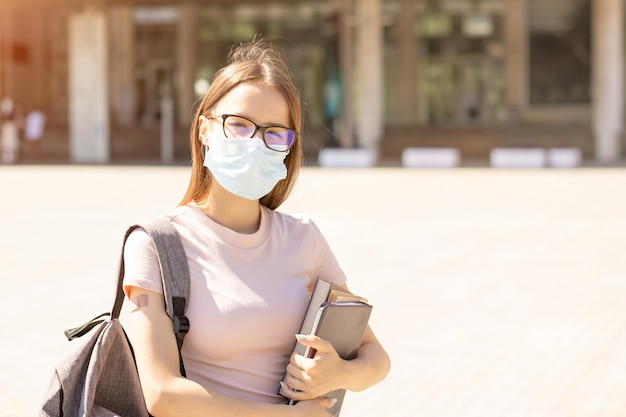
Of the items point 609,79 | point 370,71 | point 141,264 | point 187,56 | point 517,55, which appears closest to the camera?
point 141,264

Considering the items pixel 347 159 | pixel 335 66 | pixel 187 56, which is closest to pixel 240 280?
pixel 347 159

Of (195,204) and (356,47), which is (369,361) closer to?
(195,204)

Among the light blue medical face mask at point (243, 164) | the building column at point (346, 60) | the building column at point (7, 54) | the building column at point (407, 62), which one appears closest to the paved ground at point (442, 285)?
the light blue medical face mask at point (243, 164)

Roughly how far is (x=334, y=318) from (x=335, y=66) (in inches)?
1417

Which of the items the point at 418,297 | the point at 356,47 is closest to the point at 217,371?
the point at 418,297

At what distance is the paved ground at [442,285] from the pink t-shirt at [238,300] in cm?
291

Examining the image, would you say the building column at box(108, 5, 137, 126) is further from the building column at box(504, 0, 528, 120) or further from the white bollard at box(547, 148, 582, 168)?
the white bollard at box(547, 148, 582, 168)

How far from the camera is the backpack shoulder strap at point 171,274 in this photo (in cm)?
261

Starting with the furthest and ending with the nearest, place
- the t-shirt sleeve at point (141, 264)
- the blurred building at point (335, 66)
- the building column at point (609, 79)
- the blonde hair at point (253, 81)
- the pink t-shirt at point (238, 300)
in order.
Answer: the blurred building at point (335, 66) < the building column at point (609, 79) < the blonde hair at point (253, 81) < the pink t-shirt at point (238, 300) < the t-shirt sleeve at point (141, 264)

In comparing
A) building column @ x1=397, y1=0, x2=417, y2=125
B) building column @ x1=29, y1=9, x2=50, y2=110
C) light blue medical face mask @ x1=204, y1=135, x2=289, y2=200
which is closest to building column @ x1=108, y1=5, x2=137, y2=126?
building column @ x1=29, y1=9, x2=50, y2=110

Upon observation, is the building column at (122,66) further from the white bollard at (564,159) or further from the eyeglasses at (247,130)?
the eyeglasses at (247,130)

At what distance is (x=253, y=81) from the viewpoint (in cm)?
278

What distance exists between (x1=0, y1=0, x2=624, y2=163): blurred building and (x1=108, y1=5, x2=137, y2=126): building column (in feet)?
0.20

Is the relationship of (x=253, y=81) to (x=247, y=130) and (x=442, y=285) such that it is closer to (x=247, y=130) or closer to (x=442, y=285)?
(x=247, y=130)
